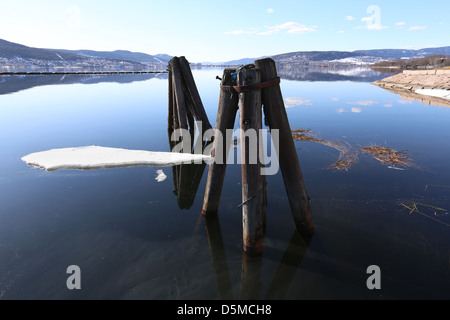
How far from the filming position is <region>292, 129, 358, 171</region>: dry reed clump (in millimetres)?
8711

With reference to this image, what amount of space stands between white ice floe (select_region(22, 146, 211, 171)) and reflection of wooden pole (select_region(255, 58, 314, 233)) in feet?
17.1

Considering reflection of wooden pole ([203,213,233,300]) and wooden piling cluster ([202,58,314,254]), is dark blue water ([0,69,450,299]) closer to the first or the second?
reflection of wooden pole ([203,213,233,300])

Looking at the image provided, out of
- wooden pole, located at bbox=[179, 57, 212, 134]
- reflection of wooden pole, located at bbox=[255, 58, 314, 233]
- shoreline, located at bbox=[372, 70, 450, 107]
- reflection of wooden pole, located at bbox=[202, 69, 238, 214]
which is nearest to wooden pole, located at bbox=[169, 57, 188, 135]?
wooden pole, located at bbox=[179, 57, 212, 134]

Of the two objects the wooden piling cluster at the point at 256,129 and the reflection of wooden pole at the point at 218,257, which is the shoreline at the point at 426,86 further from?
the reflection of wooden pole at the point at 218,257

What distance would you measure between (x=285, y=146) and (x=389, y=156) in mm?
7402

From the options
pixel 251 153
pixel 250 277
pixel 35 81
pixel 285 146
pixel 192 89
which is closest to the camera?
pixel 250 277

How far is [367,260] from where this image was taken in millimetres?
4387

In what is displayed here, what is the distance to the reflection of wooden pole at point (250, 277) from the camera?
12.5 ft

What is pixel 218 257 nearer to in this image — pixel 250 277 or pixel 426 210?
pixel 250 277

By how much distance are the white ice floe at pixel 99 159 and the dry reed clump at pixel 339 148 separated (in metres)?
Result: 4.97

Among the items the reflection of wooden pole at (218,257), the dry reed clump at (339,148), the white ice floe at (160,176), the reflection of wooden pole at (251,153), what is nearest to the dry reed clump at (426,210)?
the dry reed clump at (339,148)

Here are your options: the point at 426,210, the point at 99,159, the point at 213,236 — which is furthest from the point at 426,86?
the point at 99,159

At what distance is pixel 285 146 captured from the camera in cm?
451

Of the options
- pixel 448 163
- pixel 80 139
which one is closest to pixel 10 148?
pixel 80 139
